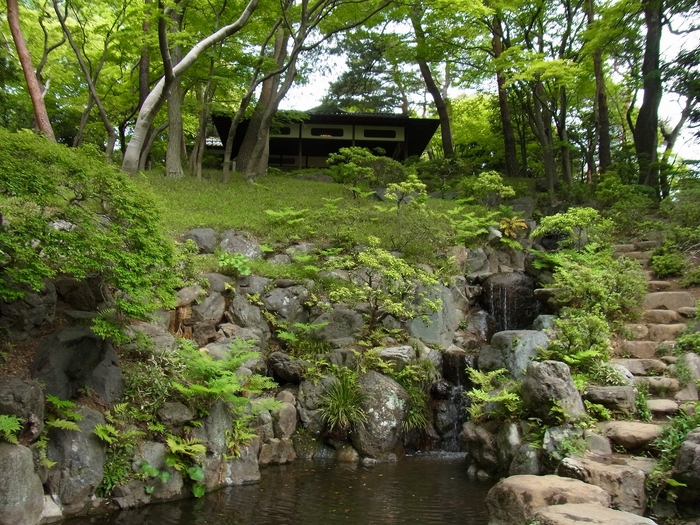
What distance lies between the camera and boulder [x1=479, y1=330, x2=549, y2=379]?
8.87 meters

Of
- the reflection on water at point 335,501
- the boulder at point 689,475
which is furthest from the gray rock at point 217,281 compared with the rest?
the boulder at point 689,475

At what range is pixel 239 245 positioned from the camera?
1262 cm

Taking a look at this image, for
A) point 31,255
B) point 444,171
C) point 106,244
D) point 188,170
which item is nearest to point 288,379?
point 106,244

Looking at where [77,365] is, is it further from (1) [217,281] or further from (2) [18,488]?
(1) [217,281]

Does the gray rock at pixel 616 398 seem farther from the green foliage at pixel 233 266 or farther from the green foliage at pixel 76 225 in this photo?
the green foliage at pixel 233 266

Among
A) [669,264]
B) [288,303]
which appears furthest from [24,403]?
[669,264]

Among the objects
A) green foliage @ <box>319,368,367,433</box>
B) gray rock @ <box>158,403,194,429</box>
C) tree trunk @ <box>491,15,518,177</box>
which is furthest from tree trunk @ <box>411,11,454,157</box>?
gray rock @ <box>158,403,194,429</box>

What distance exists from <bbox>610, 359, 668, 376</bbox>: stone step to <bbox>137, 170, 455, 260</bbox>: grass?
559 cm

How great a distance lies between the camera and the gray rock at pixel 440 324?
11.1 m

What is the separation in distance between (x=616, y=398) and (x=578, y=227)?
677 cm

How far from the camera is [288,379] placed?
9.38 meters

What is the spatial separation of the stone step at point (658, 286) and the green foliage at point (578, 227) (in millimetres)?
1712

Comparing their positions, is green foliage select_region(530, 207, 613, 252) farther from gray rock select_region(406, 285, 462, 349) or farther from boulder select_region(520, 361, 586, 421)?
boulder select_region(520, 361, 586, 421)

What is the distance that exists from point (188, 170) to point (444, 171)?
10.2m
